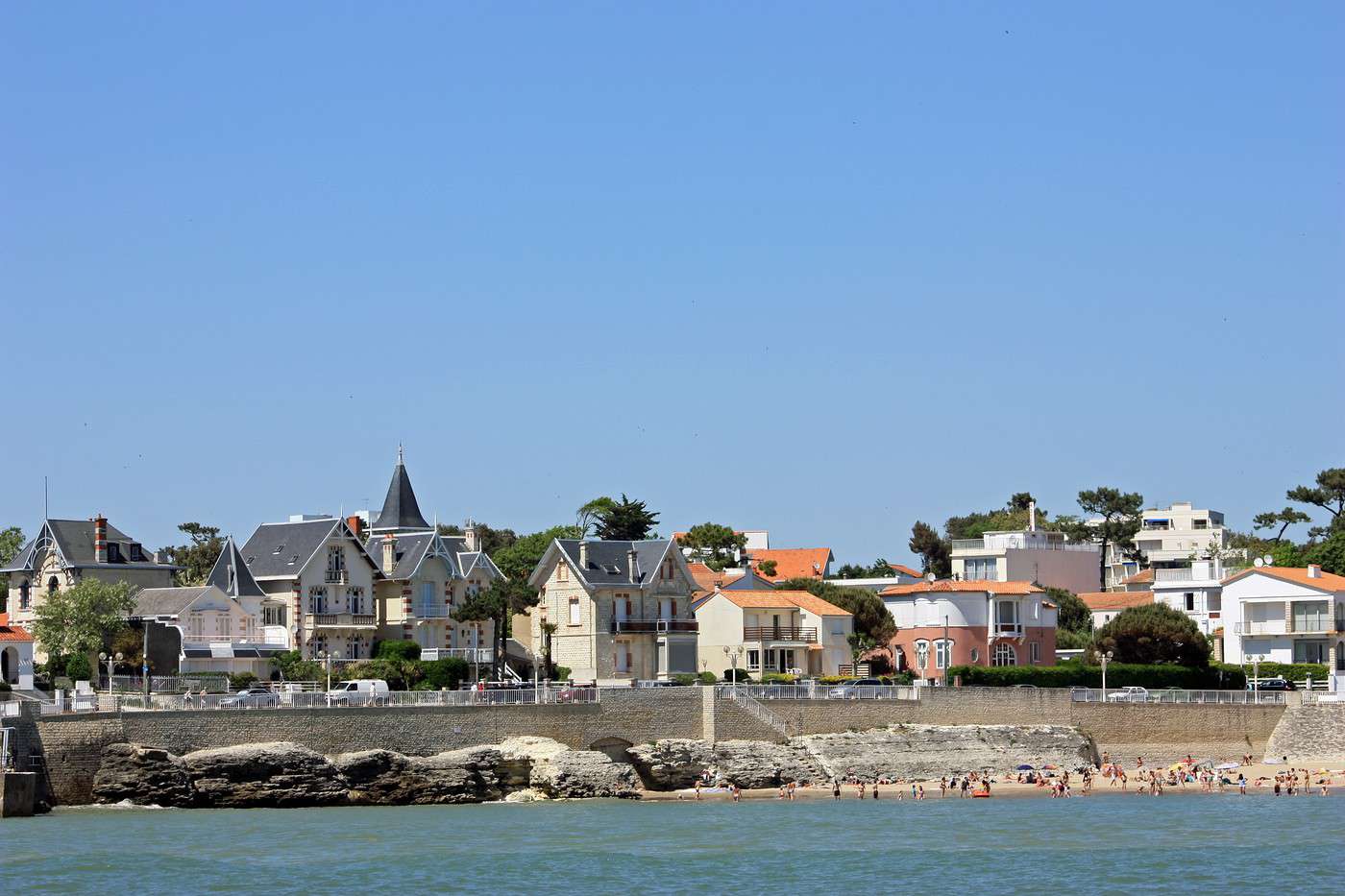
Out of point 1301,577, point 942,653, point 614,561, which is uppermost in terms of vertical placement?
point 614,561

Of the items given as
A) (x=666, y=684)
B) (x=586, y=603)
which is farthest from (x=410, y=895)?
(x=586, y=603)

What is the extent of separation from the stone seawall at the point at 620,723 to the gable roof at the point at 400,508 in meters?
33.7

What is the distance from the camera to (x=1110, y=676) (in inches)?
3430

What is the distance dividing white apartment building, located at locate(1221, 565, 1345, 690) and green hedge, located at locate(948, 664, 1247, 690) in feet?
16.9

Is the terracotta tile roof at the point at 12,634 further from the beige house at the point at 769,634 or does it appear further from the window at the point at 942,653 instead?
the window at the point at 942,653

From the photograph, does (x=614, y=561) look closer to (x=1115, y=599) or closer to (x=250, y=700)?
(x=250, y=700)

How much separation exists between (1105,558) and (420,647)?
236 feet

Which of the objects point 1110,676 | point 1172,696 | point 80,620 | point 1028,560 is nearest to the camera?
point 80,620

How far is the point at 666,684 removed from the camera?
255ft

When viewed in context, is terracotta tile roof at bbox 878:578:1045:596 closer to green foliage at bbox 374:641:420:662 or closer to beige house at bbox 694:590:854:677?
beige house at bbox 694:590:854:677

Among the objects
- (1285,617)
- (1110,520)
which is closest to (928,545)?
(1110,520)

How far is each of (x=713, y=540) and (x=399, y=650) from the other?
4103 centimetres

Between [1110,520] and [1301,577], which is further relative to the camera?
[1110,520]

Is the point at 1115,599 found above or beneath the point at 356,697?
above
